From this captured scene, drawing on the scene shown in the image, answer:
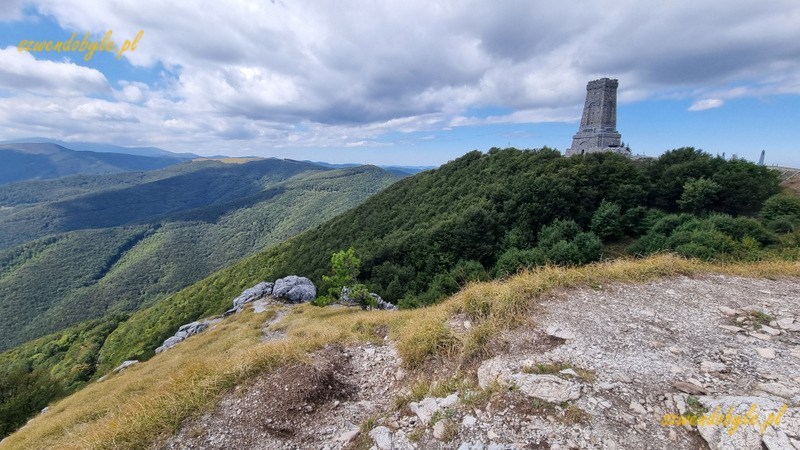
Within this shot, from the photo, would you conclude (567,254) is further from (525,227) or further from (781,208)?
(781,208)

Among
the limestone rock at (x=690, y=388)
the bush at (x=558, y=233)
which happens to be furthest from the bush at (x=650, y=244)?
the limestone rock at (x=690, y=388)

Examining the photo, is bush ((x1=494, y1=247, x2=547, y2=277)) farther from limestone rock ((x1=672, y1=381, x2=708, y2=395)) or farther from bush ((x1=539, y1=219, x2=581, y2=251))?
limestone rock ((x1=672, y1=381, x2=708, y2=395))

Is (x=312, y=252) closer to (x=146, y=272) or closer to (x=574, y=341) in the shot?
(x=574, y=341)

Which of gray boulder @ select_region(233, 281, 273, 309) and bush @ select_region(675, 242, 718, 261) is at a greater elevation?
bush @ select_region(675, 242, 718, 261)

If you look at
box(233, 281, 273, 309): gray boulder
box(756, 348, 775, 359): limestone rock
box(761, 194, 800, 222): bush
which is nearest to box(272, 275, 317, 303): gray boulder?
box(233, 281, 273, 309): gray boulder

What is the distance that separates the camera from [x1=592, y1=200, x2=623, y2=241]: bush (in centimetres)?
3431

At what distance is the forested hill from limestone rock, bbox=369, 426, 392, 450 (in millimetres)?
13388

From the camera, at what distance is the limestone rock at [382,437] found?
18.7ft

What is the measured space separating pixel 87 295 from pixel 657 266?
7994 inches

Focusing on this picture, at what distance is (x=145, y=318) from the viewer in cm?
6812

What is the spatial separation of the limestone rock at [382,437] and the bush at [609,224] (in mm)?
35302

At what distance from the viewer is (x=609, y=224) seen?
3450cm

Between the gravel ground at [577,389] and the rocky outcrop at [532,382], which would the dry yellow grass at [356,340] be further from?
the rocky outcrop at [532,382]

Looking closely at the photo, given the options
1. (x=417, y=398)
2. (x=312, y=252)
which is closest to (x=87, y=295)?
(x=312, y=252)
